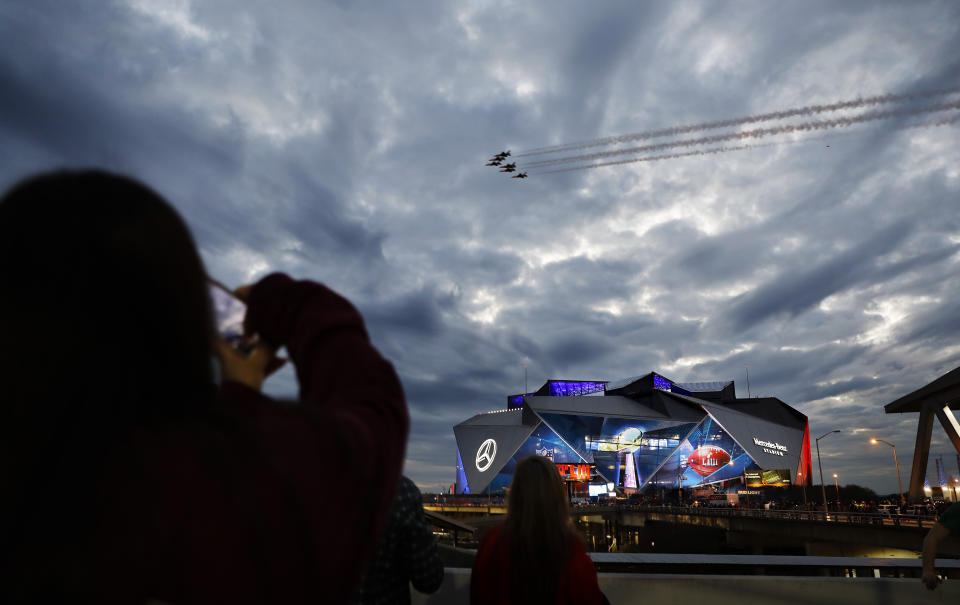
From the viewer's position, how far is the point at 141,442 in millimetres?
726

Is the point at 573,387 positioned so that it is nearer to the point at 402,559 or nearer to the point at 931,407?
the point at 931,407

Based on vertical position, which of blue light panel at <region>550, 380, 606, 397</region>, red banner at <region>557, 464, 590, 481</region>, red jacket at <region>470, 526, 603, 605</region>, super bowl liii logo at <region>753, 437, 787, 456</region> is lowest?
red banner at <region>557, 464, 590, 481</region>

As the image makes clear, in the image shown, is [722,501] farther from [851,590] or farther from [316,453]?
[316,453]

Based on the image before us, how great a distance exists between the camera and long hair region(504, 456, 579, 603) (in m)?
3.39

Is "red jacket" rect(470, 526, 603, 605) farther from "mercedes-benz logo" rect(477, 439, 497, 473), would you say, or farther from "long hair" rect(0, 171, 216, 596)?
"mercedes-benz logo" rect(477, 439, 497, 473)

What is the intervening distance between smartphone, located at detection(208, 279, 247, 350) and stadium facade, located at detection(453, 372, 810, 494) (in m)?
81.4

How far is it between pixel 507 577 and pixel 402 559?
0.65 m

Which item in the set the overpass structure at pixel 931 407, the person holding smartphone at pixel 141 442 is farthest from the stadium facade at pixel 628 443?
the person holding smartphone at pixel 141 442

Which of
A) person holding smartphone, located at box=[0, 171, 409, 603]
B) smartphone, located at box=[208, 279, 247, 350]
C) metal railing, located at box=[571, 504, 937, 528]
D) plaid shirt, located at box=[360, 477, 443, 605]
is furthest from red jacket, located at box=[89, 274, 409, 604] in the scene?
metal railing, located at box=[571, 504, 937, 528]

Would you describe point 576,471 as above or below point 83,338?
below

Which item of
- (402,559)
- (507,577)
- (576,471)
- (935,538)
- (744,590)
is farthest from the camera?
(576,471)

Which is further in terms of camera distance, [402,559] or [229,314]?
[402,559]

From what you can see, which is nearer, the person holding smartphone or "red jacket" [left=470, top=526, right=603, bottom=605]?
the person holding smartphone

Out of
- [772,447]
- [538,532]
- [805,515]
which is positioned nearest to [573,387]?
[772,447]
